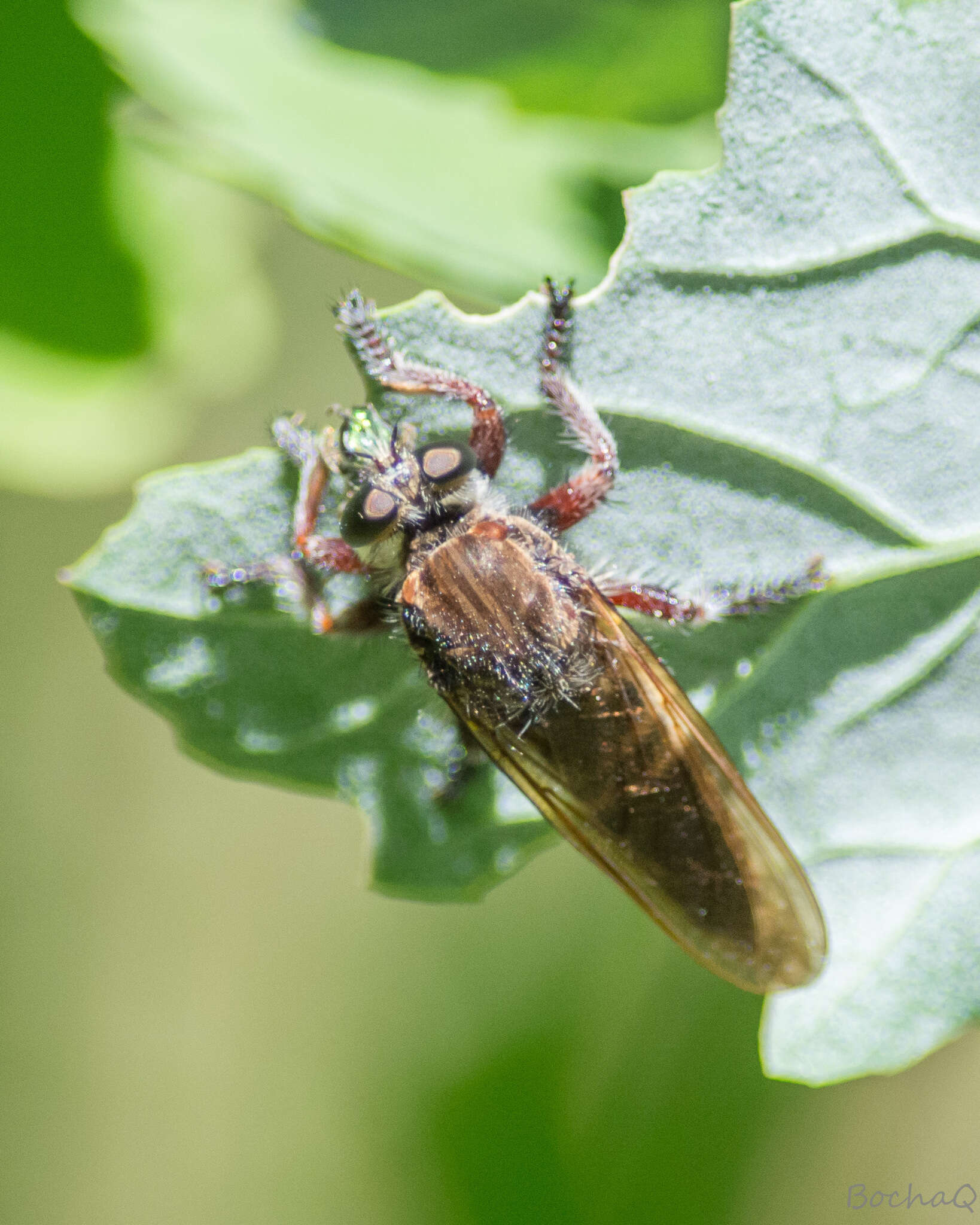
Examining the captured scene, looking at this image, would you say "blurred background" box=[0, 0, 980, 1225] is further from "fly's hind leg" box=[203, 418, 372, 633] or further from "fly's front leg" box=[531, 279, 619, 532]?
"fly's hind leg" box=[203, 418, 372, 633]

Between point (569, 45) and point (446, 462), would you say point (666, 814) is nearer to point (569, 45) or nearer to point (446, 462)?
point (446, 462)

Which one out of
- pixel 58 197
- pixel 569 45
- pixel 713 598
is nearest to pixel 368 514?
pixel 713 598

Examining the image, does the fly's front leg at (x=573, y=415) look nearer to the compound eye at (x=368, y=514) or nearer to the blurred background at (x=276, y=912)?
the blurred background at (x=276, y=912)

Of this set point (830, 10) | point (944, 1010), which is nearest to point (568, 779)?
point (944, 1010)

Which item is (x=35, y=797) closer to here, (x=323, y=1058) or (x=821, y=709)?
(x=323, y=1058)

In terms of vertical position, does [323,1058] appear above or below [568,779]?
below
